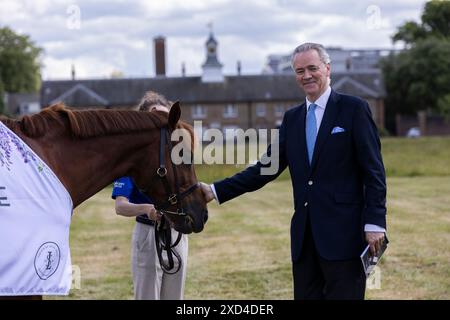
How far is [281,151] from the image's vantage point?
5066 mm

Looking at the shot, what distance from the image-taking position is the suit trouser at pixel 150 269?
5.36 metres

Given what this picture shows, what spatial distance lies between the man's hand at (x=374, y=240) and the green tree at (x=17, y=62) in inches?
2944

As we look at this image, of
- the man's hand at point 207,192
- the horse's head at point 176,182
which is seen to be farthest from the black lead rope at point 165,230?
the man's hand at point 207,192

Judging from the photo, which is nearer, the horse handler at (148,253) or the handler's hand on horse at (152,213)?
the handler's hand on horse at (152,213)

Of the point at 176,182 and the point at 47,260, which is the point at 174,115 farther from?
the point at 47,260

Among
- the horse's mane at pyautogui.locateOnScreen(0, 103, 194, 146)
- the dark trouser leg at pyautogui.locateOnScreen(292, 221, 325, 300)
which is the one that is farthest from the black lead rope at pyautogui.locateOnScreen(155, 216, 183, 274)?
the dark trouser leg at pyautogui.locateOnScreen(292, 221, 325, 300)

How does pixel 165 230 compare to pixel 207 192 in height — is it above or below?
below

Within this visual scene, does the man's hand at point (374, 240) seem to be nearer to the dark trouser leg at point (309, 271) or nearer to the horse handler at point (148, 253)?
the dark trouser leg at point (309, 271)

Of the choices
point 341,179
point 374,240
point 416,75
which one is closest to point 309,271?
point 374,240

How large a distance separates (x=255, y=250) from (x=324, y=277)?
272 inches

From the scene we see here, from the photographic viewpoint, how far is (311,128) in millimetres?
4789

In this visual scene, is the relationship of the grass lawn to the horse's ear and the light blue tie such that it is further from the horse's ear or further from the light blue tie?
the horse's ear

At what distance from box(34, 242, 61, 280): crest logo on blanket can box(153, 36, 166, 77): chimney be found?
70557mm
